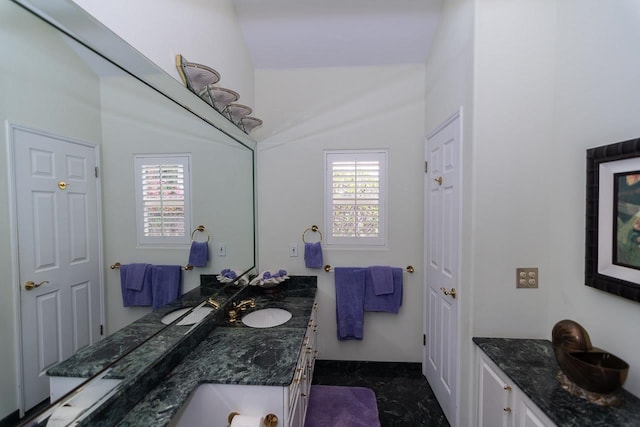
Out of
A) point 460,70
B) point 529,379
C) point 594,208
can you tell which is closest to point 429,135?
point 460,70

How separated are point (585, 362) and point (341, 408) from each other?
Answer: 139 centimetres

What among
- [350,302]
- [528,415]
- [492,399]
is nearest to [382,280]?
[350,302]

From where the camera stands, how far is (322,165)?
8.36 feet

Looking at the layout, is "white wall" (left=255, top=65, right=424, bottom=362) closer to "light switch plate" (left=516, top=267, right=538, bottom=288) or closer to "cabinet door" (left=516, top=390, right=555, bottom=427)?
"light switch plate" (left=516, top=267, right=538, bottom=288)

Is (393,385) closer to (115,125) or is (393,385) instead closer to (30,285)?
(30,285)

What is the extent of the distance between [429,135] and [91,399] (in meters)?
2.51

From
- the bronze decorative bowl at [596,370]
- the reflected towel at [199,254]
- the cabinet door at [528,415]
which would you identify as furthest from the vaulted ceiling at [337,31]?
the cabinet door at [528,415]

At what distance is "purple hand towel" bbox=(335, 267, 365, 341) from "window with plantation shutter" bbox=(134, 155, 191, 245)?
1538 mm

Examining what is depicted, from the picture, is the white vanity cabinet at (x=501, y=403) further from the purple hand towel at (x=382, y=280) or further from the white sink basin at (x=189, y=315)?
the white sink basin at (x=189, y=315)

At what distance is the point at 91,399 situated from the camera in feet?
2.78

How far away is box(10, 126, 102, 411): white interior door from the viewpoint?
0.65 metres

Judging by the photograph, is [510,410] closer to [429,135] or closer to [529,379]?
[529,379]

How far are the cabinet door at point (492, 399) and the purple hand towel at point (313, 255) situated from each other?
1368 millimetres

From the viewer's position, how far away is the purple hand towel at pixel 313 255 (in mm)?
2477
